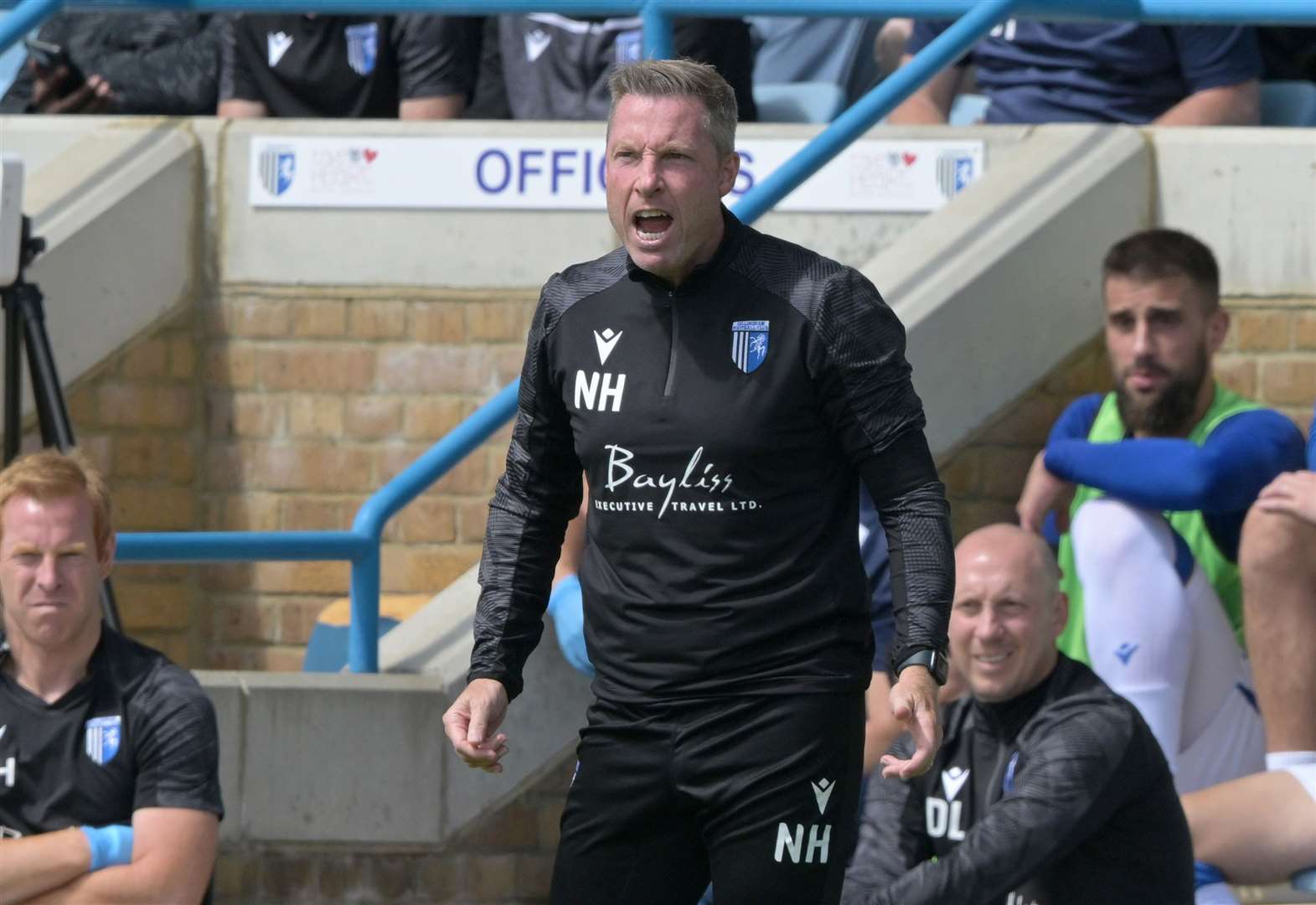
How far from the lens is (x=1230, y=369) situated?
5.78 metres

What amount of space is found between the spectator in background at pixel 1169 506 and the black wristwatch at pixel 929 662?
183 centimetres

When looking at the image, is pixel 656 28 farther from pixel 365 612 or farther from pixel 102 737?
pixel 102 737

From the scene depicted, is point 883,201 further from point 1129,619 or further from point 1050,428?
point 1129,619

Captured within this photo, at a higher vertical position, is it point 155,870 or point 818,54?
point 818,54

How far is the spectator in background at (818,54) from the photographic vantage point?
7.19 meters

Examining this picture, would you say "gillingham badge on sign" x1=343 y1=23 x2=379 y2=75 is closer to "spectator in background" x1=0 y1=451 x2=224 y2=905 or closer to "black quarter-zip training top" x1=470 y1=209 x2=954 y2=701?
"spectator in background" x1=0 y1=451 x2=224 y2=905

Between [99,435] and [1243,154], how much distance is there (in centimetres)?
336

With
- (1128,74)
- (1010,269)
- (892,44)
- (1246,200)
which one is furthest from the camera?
(892,44)

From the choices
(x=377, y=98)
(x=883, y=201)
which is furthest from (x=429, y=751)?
(x=377, y=98)

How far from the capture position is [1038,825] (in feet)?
13.2

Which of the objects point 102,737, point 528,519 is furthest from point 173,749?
point 528,519

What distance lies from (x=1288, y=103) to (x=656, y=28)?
222 cm

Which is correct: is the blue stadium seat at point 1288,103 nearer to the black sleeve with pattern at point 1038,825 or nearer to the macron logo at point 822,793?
the black sleeve with pattern at point 1038,825

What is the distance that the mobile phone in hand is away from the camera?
688 cm
